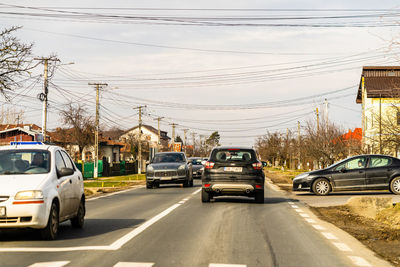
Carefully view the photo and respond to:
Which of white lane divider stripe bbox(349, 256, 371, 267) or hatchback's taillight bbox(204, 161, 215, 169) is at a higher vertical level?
hatchback's taillight bbox(204, 161, 215, 169)

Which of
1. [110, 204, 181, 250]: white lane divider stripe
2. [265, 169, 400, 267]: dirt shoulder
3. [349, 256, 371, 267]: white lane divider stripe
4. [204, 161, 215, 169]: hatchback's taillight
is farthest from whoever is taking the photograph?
[204, 161, 215, 169]: hatchback's taillight

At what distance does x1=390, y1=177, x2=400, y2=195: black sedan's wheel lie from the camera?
74.1 feet

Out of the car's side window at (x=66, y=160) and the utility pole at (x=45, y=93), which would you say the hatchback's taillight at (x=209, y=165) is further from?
the utility pole at (x=45, y=93)

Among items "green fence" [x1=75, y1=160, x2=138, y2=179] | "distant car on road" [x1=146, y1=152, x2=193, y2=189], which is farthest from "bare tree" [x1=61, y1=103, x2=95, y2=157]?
"distant car on road" [x1=146, y1=152, x2=193, y2=189]

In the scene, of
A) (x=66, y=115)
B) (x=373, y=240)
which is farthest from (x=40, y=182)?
(x=66, y=115)

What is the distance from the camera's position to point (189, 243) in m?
9.55

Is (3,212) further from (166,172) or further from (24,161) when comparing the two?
(166,172)

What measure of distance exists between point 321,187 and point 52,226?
1567 cm

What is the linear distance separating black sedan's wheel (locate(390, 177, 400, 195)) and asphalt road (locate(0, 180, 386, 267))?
8.95 meters

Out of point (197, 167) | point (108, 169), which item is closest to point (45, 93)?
point (197, 167)

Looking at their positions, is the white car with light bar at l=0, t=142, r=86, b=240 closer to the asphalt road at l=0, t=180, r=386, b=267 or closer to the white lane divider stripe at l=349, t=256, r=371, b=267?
the asphalt road at l=0, t=180, r=386, b=267

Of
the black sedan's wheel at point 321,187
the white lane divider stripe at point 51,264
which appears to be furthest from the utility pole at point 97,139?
the white lane divider stripe at point 51,264

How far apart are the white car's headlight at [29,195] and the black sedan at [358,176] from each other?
15991 millimetres

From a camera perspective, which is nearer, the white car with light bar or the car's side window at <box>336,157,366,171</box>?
the white car with light bar
